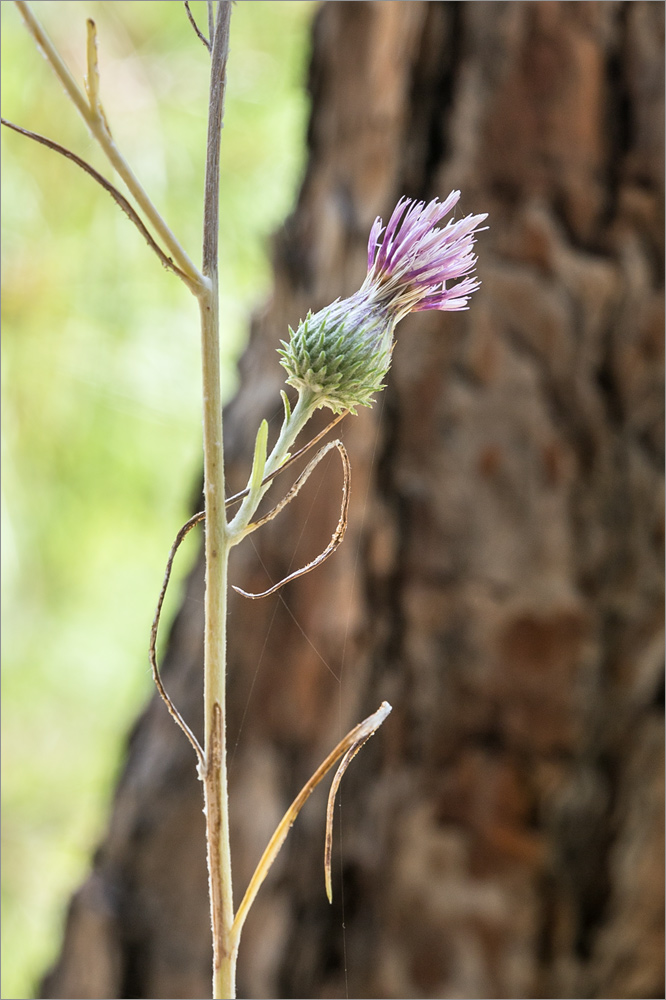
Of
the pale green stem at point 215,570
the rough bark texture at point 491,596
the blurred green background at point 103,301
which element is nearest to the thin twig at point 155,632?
the pale green stem at point 215,570

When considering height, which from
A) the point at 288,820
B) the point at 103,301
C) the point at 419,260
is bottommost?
the point at 288,820

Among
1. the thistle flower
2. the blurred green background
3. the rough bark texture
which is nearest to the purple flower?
the thistle flower

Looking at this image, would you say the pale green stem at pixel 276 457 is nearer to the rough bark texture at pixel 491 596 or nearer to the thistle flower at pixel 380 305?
the thistle flower at pixel 380 305

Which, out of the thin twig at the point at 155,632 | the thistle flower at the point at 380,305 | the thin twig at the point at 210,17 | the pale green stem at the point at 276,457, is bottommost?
the thin twig at the point at 155,632

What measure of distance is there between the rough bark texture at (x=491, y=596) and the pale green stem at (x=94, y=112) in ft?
1.26

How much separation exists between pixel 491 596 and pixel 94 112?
0.44m

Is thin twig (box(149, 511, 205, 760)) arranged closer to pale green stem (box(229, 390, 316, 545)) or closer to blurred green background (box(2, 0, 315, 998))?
pale green stem (box(229, 390, 316, 545))

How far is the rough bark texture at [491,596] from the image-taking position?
20.7 inches

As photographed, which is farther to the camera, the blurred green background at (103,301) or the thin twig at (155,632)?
the blurred green background at (103,301)

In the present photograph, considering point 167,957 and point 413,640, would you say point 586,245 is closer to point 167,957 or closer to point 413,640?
point 413,640

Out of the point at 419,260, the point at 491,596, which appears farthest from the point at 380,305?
the point at 491,596

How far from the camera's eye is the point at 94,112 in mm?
132

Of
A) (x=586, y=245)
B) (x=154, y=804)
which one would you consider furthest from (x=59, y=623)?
(x=586, y=245)

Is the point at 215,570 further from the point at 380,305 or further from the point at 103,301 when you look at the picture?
the point at 103,301
